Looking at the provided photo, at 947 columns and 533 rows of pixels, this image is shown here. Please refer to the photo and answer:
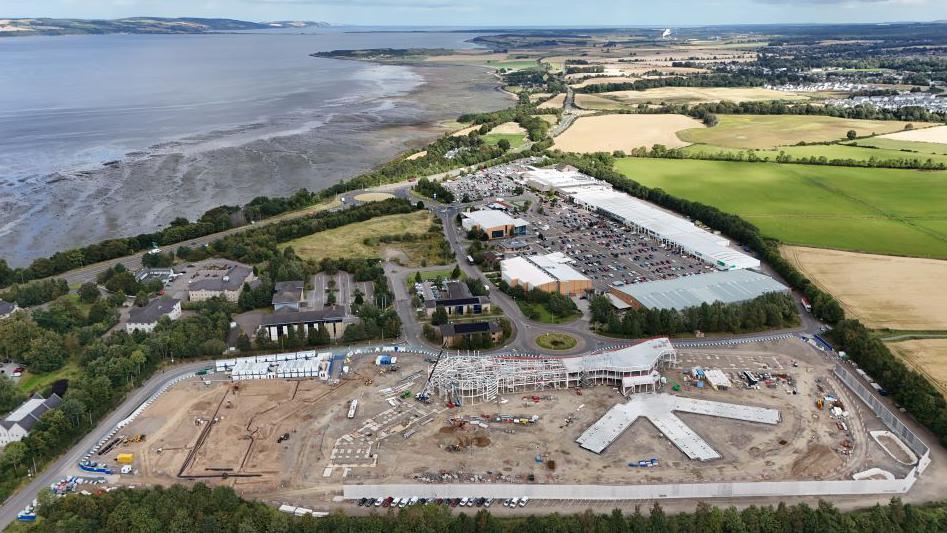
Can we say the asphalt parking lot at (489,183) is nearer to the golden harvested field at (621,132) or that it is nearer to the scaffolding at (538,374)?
the golden harvested field at (621,132)

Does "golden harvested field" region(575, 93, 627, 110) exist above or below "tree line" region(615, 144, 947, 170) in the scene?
above

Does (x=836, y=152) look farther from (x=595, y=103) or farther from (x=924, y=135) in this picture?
(x=595, y=103)

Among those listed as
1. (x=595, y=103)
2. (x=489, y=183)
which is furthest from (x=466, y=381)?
(x=595, y=103)

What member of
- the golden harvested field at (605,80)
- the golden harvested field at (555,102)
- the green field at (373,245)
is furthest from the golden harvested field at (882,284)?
the golden harvested field at (605,80)

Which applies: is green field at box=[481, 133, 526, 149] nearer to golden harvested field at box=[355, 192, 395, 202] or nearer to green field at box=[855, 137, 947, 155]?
golden harvested field at box=[355, 192, 395, 202]

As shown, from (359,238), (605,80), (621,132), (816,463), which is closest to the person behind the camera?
(816,463)

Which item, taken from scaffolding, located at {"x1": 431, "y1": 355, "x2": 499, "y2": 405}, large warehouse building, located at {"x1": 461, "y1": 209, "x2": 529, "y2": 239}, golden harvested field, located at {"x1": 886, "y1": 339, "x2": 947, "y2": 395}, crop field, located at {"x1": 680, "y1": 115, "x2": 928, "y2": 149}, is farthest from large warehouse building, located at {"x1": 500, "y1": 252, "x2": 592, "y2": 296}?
crop field, located at {"x1": 680, "y1": 115, "x2": 928, "y2": 149}

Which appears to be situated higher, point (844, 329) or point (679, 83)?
point (679, 83)
